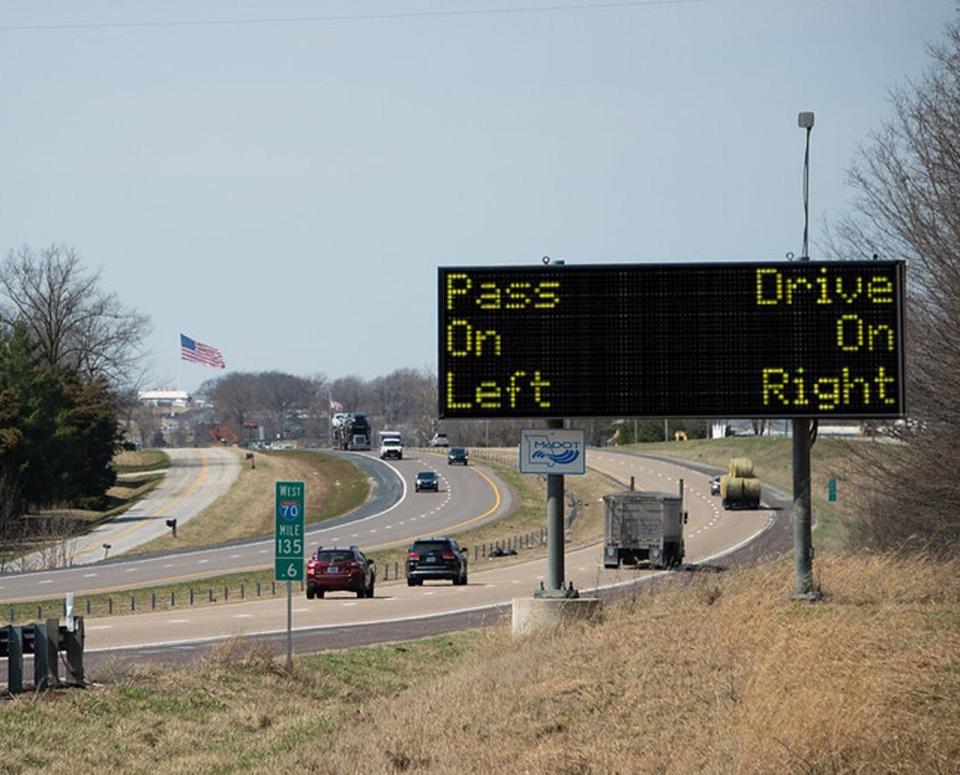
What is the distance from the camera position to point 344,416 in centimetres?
16888

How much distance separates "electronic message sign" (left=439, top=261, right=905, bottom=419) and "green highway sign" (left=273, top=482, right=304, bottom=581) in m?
3.71

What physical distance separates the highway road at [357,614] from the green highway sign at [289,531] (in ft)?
14.3

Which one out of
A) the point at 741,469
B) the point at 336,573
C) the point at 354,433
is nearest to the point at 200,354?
the point at 354,433

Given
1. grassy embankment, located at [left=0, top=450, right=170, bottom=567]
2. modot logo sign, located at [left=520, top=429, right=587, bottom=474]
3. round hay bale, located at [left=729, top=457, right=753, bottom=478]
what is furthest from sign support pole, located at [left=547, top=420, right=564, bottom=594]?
round hay bale, located at [left=729, top=457, right=753, bottom=478]

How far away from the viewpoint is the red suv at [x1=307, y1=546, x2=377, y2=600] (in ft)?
162

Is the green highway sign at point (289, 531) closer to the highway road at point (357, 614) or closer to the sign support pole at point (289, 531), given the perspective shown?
the sign support pole at point (289, 531)

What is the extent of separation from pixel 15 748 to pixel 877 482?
25.5 metres

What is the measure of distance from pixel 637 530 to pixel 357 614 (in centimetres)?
2092

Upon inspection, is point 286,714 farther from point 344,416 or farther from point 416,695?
point 344,416

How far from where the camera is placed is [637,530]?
61.9m

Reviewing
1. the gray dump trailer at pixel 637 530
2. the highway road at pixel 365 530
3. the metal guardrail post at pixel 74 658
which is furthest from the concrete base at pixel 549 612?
the gray dump trailer at pixel 637 530

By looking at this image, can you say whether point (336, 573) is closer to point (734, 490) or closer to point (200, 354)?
point (734, 490)

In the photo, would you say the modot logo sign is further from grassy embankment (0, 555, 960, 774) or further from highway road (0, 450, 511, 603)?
highway road (0, 450, 511, 603)

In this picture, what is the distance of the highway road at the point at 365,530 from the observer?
61219mm
